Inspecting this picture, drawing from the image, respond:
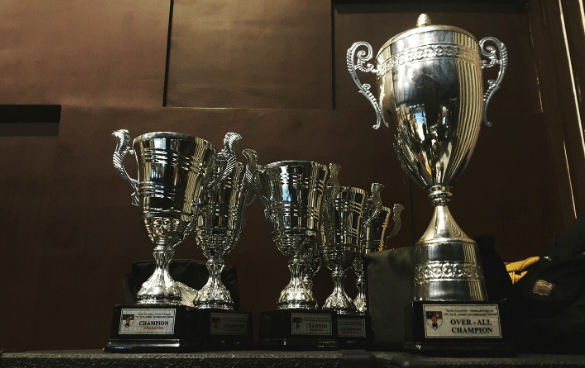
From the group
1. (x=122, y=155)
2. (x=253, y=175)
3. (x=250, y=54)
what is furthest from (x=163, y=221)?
(x=250, y=54)

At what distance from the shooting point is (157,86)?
2.10 m

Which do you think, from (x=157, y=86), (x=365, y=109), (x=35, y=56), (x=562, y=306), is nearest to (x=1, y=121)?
(x=35, y=56)

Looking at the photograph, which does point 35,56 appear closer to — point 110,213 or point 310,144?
point 110,213

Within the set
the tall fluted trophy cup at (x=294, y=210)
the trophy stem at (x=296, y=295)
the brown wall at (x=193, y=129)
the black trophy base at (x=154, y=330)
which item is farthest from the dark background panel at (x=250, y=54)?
the black trophy base at (x=154, y=330)

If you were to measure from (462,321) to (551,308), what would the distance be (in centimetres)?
29

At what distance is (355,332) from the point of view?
115 centimetres

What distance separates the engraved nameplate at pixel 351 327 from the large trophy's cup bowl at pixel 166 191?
42cm

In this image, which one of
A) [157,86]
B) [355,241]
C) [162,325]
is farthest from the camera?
[157,86]

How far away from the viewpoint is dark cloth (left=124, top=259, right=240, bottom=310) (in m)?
1.55

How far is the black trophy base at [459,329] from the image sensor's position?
780 millimetres

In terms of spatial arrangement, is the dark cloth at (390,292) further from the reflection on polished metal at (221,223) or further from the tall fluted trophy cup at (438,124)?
the reflection on polished metal at (221,223)

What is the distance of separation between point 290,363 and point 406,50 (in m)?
0.78

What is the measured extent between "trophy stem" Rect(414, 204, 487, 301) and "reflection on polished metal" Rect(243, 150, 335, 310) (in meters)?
0.28

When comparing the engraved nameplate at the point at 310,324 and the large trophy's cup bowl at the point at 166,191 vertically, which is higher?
the large trophy's cup bowl at the point at 166,191
